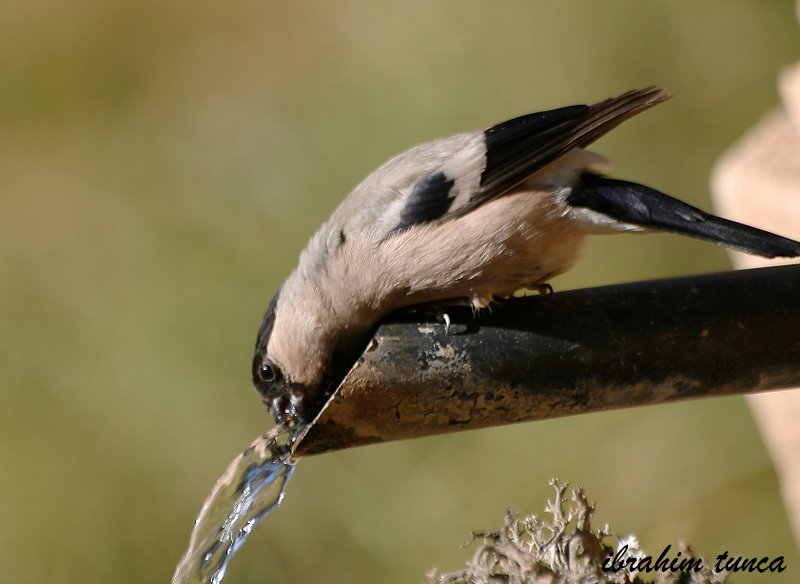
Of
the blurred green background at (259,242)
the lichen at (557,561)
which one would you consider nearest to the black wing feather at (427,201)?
the lichen at (557,561)

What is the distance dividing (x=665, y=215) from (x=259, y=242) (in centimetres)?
205

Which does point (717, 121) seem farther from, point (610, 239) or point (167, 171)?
point (167, 171)

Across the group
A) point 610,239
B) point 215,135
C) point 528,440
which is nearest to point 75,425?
point 215,135

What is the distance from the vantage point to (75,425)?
124 inches

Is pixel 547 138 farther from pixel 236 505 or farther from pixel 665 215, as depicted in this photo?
pixel 236 505

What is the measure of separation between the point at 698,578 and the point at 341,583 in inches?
80.9

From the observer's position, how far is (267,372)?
1750mm

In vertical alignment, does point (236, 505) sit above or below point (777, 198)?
below

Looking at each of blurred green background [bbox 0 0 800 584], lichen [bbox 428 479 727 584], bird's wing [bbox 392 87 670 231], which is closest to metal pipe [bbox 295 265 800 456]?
lichen [bbox 428 479 727 584]

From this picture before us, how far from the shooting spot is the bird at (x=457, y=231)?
5.21 feet

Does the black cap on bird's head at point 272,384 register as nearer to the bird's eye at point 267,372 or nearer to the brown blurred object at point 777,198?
the bird's eye at point 267,372

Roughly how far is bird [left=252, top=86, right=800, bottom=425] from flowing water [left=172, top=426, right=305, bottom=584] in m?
0.13

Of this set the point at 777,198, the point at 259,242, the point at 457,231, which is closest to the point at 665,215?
the point at 457,231

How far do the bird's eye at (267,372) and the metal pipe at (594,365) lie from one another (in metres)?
0.38
